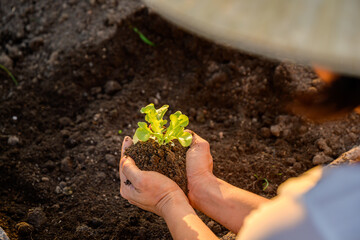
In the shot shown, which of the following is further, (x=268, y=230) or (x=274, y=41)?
(x=268, y=230)

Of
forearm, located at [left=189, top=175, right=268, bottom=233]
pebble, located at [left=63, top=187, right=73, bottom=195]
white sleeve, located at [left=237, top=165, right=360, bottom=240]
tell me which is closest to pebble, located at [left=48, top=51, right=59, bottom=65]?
pebble, located at [left=63, top=187, right=73, bottom=195]

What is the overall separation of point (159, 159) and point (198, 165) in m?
0.20

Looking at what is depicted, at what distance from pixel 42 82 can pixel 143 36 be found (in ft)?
2.67

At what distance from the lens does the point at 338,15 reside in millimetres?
536

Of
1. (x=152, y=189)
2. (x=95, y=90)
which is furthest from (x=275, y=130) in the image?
(x=95, y=90)

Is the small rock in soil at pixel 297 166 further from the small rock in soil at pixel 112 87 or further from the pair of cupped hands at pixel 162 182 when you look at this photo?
the small rock in soil at pixel 112 87

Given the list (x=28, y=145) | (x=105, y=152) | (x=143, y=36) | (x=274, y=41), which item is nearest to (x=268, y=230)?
(x=274, y=41)

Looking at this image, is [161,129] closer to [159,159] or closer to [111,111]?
[159,159]

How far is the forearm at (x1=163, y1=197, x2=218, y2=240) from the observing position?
1.58 meters

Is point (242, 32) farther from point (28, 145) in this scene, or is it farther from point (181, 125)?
point (28, 145)

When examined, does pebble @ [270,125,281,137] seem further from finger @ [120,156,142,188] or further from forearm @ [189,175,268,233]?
finger @ [120,156,142,188]

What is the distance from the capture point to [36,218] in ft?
6.86

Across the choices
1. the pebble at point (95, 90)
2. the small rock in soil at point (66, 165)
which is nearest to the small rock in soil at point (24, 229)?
the small rock in soil at point (66, 165)

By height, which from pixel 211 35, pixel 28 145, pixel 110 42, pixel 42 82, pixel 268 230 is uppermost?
pixel 211 35
